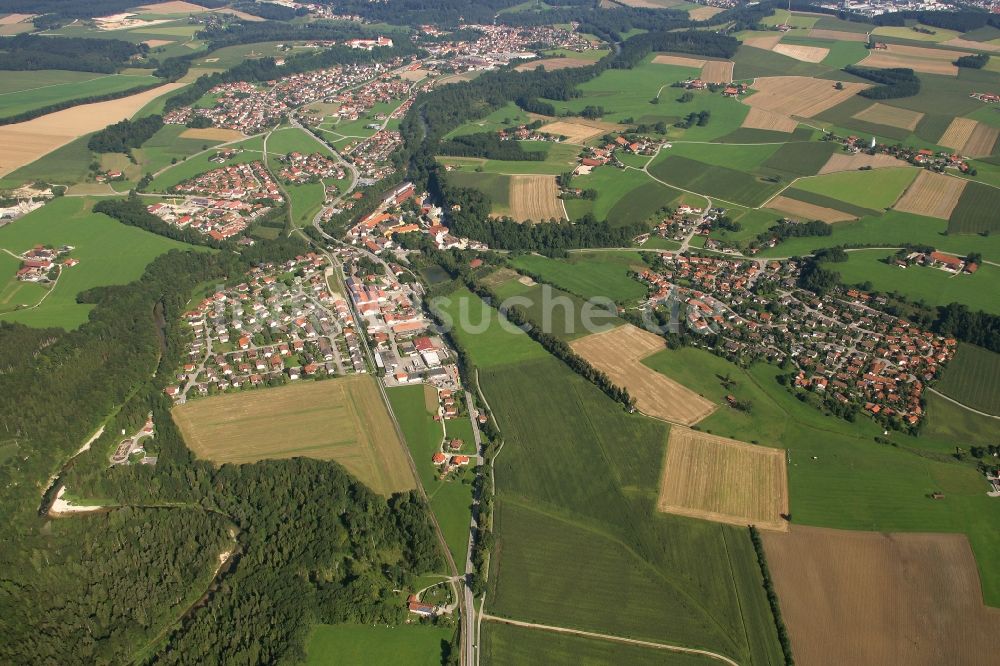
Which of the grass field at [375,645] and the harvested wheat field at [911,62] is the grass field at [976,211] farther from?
the grass field at [375,645]

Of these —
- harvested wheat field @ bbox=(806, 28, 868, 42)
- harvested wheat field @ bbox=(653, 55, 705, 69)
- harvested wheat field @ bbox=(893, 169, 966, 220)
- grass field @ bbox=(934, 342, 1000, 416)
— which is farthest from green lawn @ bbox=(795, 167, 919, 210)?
harvested wheat field @ bbox=(806, 28, 868, 42)

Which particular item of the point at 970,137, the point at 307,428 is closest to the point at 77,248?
the point at 307,428

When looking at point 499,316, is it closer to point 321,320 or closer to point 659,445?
point 321,320

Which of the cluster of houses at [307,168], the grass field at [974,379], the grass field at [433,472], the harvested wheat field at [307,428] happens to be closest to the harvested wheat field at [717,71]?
the cluster of houses at [307,168]

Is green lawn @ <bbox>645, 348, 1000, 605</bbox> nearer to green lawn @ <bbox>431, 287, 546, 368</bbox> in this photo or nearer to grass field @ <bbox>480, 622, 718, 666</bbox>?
green lawn @ <bbox>431, 287, 546, 368</bbox>

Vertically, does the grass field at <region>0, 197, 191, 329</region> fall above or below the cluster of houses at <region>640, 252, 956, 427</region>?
below

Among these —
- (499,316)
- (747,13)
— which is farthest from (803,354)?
(747,13)
